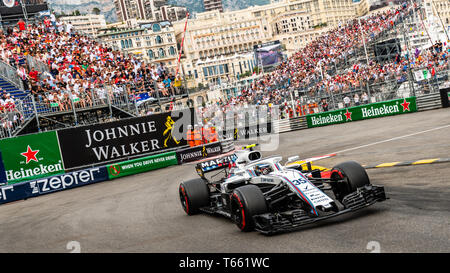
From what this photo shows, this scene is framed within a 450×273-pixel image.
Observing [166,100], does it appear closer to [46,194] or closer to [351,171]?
[46,194]

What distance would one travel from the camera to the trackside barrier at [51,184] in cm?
1758

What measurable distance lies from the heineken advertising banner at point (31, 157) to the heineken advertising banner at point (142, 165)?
2141mm

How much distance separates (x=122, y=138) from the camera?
20.9 meters

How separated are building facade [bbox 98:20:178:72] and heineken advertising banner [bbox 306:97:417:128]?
392ft

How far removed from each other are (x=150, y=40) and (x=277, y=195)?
488 ft

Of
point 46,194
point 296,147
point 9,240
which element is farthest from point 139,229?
point 296,147

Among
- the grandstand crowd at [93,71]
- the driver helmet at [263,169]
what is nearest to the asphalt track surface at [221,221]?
the driver helmet at [263,169]

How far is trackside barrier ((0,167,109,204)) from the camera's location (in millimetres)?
17578

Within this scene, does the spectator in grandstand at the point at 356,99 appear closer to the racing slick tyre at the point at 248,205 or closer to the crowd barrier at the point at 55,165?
the crowd barrier at the point at 55,165

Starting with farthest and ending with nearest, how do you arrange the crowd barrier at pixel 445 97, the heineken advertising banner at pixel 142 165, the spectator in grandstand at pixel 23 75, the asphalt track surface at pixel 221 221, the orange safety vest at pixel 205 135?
the crowd barrier at pixel 445 97, the spectator in grandstand at pixel 23 75, the orange safety vest at pixel 205 135, the heineken advertising banner at pixel 142 165, the asphalt track surface at pixel 221 221

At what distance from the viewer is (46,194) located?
18.5m

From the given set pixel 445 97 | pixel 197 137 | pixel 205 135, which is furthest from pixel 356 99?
pixel 197 137

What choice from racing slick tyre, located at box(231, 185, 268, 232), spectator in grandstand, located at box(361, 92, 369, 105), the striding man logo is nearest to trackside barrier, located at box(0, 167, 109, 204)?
the striding man logo

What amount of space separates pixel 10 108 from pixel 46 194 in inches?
192
